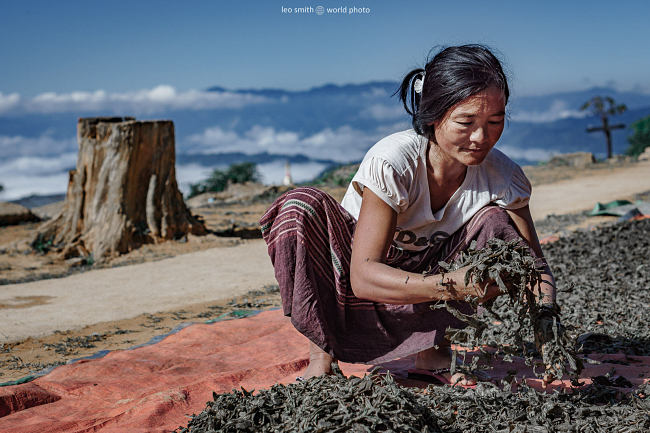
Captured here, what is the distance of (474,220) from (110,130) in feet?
18.1

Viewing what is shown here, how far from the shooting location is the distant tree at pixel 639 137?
3329 centimetres

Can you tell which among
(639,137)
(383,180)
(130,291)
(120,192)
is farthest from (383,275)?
(639,137)

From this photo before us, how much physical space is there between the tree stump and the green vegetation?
813 cm

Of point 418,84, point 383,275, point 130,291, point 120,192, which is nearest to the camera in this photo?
point 383,275

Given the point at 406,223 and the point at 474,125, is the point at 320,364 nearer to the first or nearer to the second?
the point at 406,223

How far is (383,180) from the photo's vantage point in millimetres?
2279

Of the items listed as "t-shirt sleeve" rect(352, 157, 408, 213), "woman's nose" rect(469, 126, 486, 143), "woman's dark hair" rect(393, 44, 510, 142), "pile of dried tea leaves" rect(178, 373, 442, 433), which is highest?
"woman's dark hair" rect(393, 44, 510, 142)

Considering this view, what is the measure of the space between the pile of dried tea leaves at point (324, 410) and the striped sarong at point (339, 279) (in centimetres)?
37

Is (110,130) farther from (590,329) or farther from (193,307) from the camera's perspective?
(590,329)

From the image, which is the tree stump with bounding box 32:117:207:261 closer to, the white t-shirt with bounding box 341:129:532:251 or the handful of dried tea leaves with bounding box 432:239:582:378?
the white t-shirt with bounding box 341:129:532:251

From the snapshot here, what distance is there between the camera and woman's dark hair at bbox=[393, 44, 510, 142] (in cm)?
219

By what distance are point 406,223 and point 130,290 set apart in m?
3.42

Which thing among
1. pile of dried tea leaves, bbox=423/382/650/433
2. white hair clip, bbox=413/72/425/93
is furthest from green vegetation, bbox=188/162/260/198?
pile of dried tea leaves, bbox=423/382/650/433

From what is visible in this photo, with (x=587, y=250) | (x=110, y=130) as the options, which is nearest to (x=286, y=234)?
(x=587, y=250)
